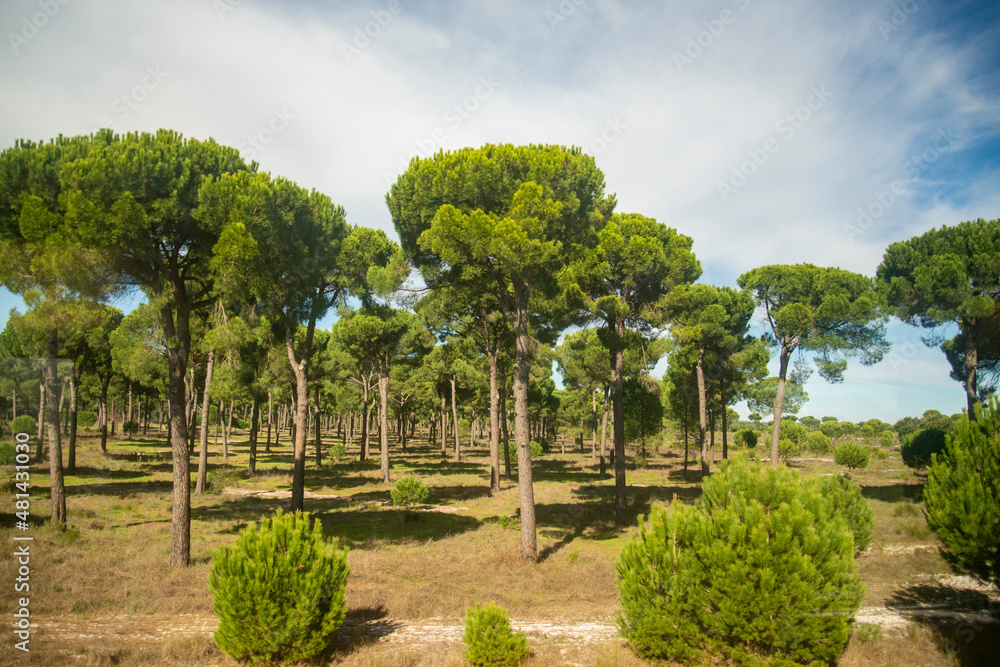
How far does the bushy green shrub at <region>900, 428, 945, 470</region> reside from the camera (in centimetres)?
2400

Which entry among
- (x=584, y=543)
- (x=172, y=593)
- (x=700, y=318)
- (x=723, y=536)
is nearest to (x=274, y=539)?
(x=172, y=593)

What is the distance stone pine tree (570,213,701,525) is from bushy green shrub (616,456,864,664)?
29.2ft

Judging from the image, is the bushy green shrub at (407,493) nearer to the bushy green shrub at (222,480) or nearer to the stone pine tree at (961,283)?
the bushy green shrub at (222,480)

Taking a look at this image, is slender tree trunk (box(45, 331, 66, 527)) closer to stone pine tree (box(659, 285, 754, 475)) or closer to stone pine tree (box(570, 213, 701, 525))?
stone pine tree (box(570, 213, 701, 525))

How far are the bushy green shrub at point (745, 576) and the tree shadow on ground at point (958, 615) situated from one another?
2.35 metres

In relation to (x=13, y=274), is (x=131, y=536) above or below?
below

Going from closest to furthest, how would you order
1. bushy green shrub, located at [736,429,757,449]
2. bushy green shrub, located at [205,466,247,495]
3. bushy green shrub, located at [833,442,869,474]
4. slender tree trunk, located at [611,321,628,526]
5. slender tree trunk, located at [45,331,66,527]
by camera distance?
slender tree trunk, located at [45,331,66,527]
slender tree trunk, located at [611,321,628,526]
bushy green shrub, located at [205,466,247,495]
bushy green shrub, located at [833,442,869,474]
bushy green shrub, located at [736,429,757,449]

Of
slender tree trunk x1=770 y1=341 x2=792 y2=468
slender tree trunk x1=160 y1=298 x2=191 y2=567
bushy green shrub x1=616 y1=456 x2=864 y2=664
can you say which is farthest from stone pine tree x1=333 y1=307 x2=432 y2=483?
bushy green shrub x1=616 y1=456 x2=864 y2=664

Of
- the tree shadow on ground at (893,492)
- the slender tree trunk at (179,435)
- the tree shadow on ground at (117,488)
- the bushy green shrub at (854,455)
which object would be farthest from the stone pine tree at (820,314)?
the tree shadow on ground at (117,488)

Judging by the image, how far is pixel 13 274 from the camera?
10.1 meters

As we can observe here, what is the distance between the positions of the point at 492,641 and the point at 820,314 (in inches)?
939

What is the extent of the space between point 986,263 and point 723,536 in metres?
21.2

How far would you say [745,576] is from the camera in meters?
5.35

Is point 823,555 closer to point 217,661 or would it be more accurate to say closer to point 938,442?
point 217,661
